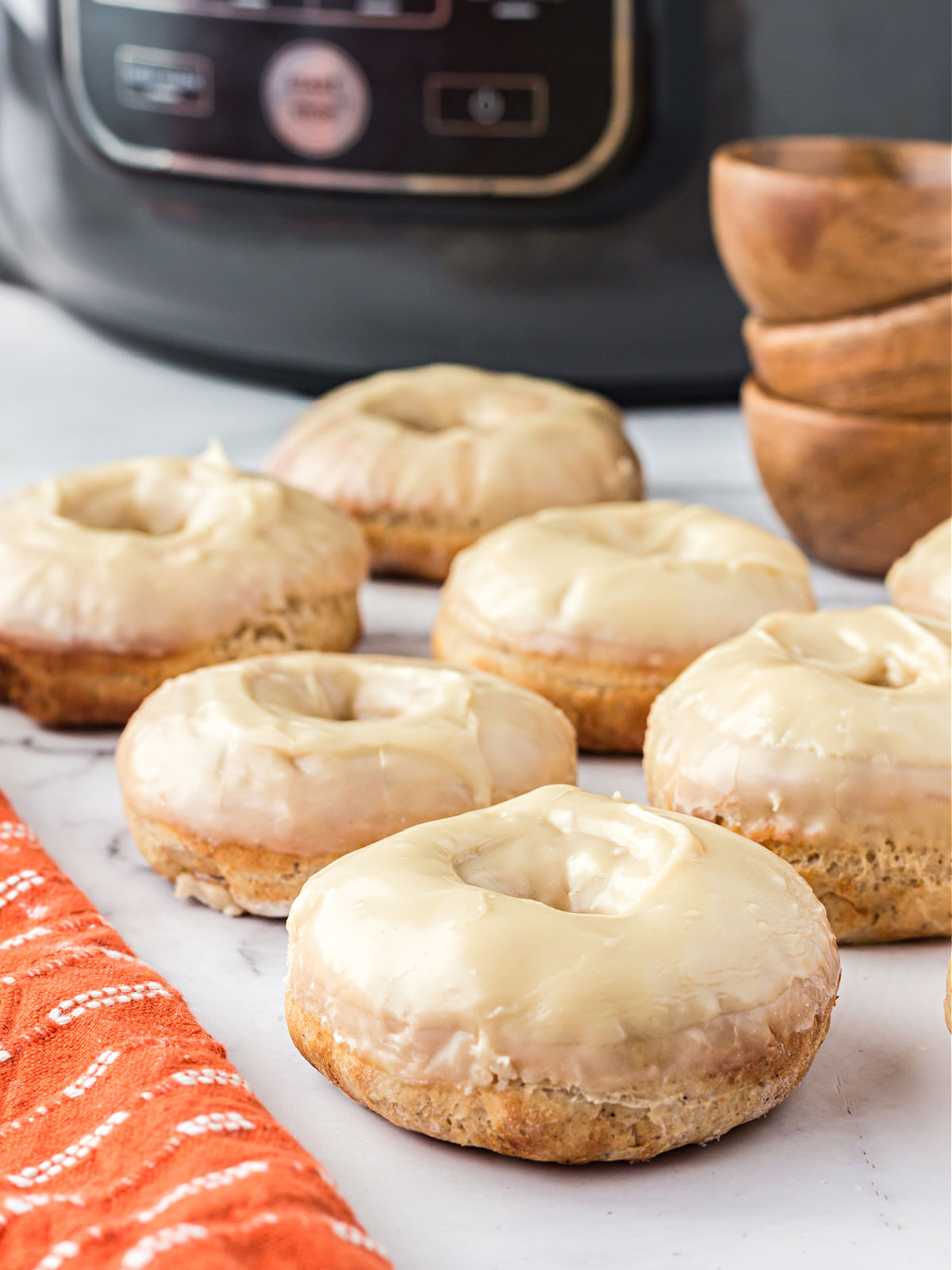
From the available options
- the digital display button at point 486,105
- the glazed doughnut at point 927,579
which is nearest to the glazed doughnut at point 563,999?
the glazed doughnut at point 927,579

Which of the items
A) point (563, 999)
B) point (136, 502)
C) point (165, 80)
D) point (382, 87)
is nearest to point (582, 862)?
point (563, 999)

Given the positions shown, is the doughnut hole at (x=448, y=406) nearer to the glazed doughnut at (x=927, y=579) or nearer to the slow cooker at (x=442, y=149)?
the slow cooker at (x=442, y=149)

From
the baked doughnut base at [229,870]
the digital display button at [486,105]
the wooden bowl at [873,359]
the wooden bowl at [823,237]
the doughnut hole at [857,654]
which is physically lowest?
the baked doughnut base at [229,870]

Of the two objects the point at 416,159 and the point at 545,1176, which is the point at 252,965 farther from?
the point at 416,159

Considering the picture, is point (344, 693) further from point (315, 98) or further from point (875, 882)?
point (315, 98)

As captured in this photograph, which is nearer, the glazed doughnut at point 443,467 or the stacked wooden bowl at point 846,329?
the stacked wooden bowl at point 846,329

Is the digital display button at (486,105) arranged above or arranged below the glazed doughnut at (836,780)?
above

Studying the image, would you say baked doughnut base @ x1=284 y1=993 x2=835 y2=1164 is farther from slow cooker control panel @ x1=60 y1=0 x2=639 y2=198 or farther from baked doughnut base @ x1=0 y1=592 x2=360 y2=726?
slow cooker control panel @ x1=60 y1=0 x2=639 y2=198
